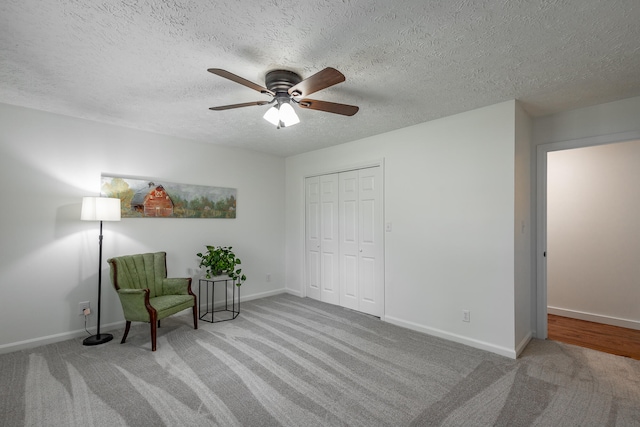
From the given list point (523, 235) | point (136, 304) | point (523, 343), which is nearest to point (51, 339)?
point (136, 304)

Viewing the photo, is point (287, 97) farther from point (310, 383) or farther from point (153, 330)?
point (153, 330)

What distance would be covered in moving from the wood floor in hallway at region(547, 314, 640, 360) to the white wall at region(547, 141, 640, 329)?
206 mm

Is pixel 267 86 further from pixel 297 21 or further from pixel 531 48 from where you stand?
pixel 531 48

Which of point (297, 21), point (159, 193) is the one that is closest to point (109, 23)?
point (297, 21)

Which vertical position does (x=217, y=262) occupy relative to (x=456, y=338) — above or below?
above

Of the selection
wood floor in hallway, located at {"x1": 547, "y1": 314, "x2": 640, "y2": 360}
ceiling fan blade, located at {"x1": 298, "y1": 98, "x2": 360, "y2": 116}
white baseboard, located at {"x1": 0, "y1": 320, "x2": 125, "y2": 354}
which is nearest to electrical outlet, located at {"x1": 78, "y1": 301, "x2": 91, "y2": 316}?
white baseboard, located at {"x1": 0, "y1": 320, "x2": 125, "y2": 354}

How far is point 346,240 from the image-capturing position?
4305 millimetres

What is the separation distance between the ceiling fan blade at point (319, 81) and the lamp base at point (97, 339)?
3.13m

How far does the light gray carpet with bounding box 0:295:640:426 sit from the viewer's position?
1917mm

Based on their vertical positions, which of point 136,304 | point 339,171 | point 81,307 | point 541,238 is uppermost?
point 339,171

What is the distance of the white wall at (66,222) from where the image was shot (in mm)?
2865

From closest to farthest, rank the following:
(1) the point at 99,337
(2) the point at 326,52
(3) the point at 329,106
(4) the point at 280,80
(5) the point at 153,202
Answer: (2) the point at 326,52, (4) the point at 280,80, (3) the point at 329,106, (1) the point at 99,337, (5) the point at 153,202

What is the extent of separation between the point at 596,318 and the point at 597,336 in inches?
25.3

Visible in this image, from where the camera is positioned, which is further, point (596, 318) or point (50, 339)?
point (596, 318)
